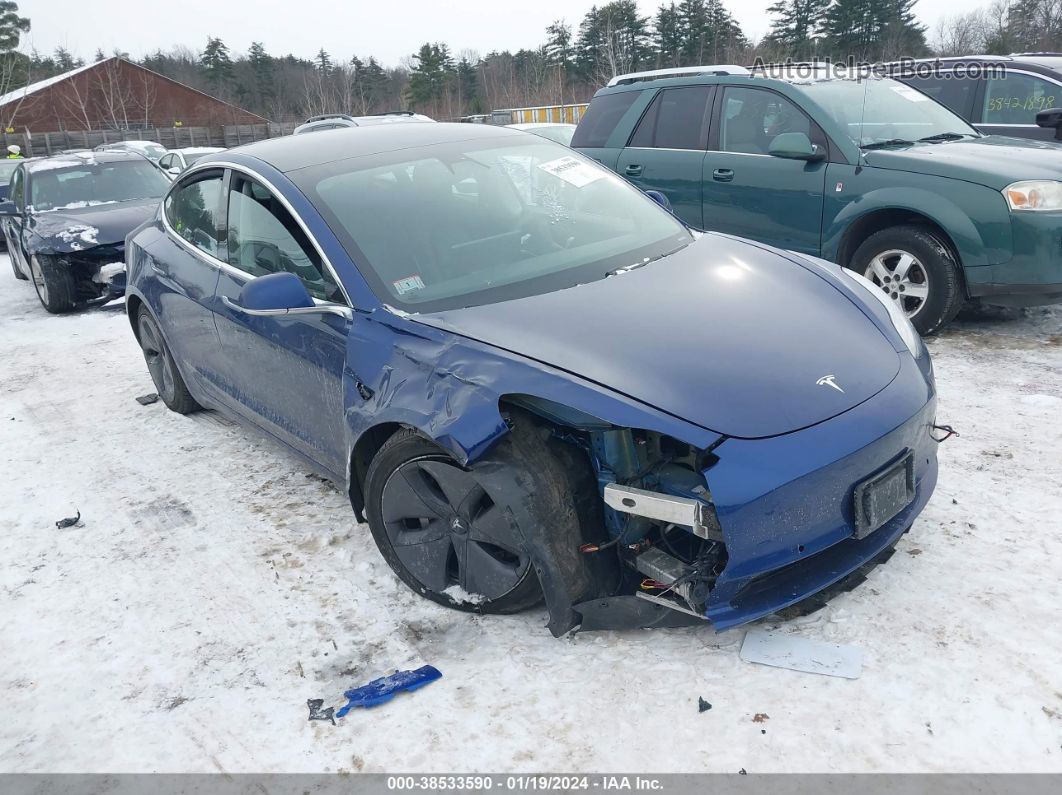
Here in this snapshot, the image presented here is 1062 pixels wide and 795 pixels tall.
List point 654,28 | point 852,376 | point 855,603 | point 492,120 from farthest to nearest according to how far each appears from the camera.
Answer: point 654,28 < point 492,120 < point 855,603 < point 852,376

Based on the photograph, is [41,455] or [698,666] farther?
[41,455]

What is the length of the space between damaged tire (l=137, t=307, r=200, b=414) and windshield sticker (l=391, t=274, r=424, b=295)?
2494mm

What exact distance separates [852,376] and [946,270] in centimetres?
321

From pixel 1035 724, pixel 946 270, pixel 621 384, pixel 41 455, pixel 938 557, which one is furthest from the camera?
pixel 946 270

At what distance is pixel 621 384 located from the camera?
246 cm

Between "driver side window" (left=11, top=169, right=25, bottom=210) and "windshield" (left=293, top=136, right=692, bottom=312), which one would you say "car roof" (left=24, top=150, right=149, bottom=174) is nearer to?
"driver side window" (left=11, top=169, right=25, bottom=210)

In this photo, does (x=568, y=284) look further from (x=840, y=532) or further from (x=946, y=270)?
(x=946, y=270)

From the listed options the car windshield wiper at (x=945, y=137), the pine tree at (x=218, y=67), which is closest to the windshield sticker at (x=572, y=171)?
the car windshield wiper at (x=945, y=137)

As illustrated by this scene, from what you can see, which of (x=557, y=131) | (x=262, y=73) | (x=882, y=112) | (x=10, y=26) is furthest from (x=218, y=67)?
(x=882, y=112)

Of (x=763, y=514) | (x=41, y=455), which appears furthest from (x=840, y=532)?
(x=41, y=455)

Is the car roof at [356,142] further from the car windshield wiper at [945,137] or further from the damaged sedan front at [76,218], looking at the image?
the damaged sedan front at [76,218]

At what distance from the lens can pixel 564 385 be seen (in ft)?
8.13

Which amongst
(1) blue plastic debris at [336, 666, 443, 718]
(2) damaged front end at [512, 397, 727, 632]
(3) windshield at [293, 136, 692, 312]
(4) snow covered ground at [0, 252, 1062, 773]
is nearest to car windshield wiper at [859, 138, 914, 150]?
(4) snow covered ground at [0, 252, 1062, 773]
